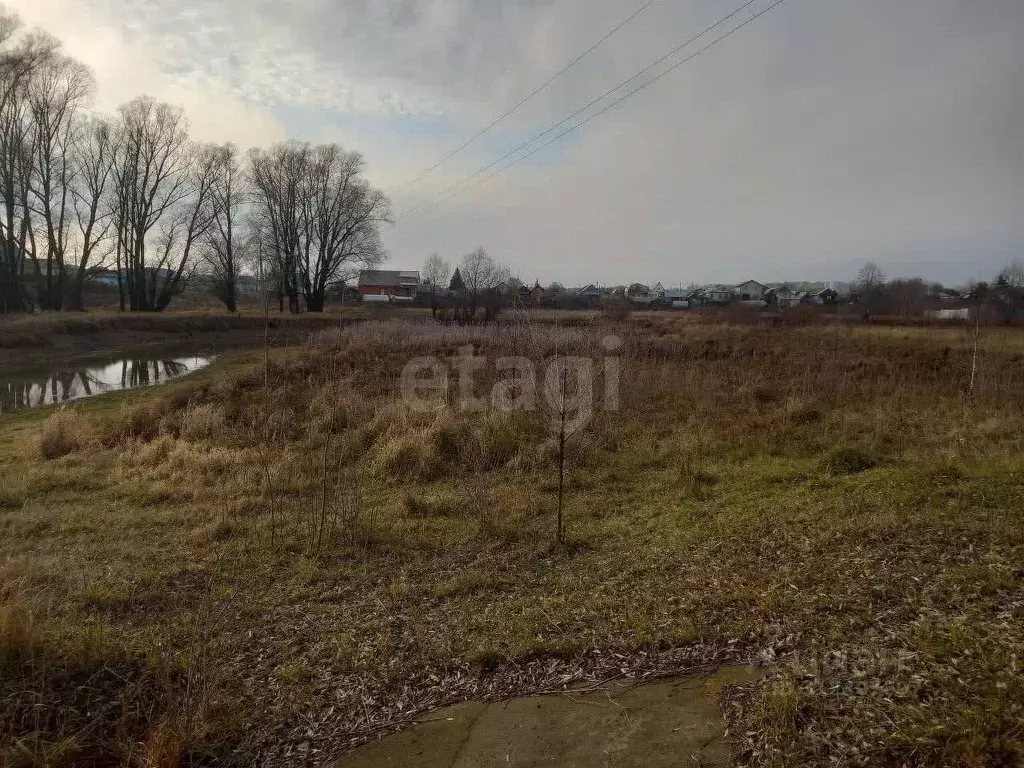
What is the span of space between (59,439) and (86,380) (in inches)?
581

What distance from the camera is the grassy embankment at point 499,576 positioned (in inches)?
120

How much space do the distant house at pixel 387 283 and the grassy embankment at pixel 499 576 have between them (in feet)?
189

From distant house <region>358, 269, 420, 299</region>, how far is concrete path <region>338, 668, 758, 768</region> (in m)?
63.5

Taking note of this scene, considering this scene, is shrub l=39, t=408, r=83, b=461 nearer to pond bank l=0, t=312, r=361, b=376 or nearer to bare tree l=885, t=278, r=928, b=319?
pond bank l=0, t=312, r=361, b=376

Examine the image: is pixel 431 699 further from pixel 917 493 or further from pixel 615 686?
pixel 917 493

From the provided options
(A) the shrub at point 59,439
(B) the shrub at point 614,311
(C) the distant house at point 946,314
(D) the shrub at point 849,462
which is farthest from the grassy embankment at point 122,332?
(C) the distant house at point 946,314

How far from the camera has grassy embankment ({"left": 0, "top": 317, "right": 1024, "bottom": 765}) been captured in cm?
304

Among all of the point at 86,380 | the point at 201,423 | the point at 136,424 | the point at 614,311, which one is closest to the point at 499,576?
the point at 201,423

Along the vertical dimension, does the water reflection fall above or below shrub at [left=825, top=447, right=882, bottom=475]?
below

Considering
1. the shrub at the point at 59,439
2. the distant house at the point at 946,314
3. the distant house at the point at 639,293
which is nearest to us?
the shrub at the point at 59,439

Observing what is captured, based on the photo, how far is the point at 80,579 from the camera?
521 cm

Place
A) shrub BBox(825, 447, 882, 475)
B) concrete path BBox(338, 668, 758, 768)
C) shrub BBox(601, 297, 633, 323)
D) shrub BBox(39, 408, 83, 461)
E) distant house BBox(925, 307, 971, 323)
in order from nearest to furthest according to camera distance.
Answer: concrete path BBox(338, 668, 758, 768) → shrub BBox(825, 447, 882, 475) → shrub BBox(39, 408, 83, 461) → distant house BBox(925, 307, 971, 323) → shrub BBox(601, 297, 633, 323)

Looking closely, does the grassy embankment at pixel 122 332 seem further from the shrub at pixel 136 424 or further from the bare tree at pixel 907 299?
the bare tree at pixel 907 299

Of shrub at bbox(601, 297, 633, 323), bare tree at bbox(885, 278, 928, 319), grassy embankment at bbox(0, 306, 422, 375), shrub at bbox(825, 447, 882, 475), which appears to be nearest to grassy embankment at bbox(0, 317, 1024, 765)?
shrub at bbox(825, 447, 882, 475)
